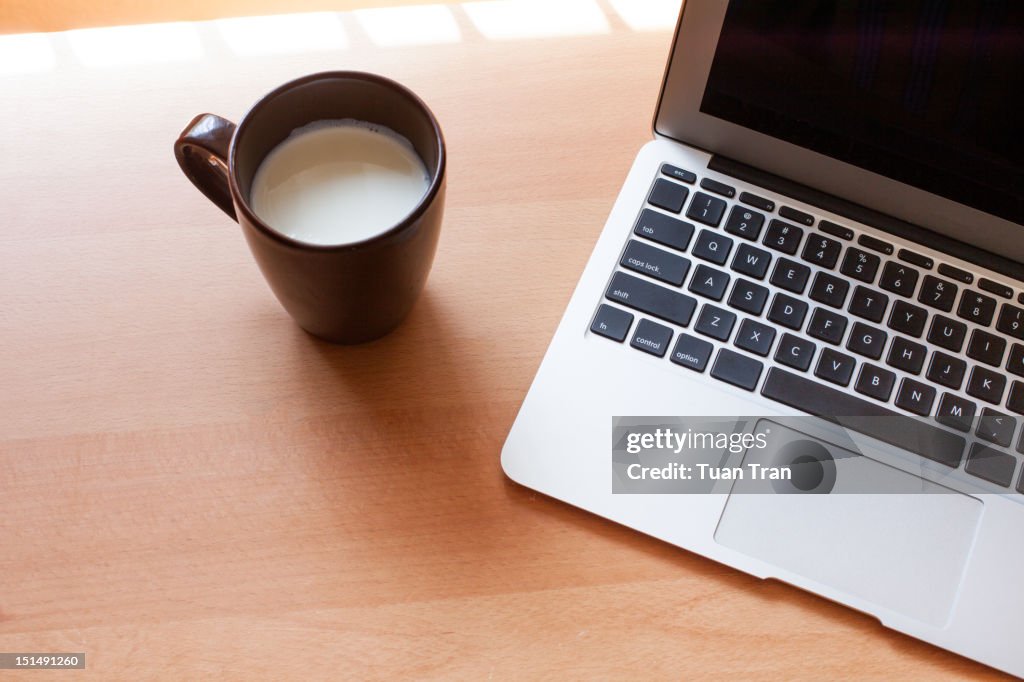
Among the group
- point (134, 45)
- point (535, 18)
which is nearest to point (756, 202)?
point (535, 18)

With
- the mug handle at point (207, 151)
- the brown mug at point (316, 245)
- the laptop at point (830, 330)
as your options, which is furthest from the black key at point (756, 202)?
the mug handle at point (207, 151)

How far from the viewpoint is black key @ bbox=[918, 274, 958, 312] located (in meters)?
0.55

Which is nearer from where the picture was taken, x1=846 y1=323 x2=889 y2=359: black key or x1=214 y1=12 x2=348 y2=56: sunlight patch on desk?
x1=846 y1=323 x2=889 y2=359: black key

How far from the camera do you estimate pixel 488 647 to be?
1.61 ft

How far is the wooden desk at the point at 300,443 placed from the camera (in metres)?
0.49

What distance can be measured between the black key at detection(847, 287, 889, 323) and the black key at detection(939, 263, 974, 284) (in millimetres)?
43

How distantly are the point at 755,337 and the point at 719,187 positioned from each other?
10 centimetres

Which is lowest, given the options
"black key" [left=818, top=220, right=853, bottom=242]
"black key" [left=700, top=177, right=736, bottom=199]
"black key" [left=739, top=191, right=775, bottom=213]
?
"black key" [left=818, top=220, right=853, bottom=242]

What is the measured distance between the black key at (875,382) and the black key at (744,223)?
0.10 m

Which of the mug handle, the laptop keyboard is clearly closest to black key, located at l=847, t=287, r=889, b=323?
the laptop keyboard

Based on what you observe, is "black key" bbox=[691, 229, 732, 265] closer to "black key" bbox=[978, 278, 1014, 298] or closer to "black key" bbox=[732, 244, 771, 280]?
"black key" bbox=[732, 244, 771, 280]

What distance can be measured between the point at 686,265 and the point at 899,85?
16 cm

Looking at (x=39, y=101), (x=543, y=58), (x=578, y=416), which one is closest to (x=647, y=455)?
(x=578, y=416)

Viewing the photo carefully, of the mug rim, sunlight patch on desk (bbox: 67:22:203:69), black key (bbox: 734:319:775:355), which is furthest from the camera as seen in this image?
sunlight patch on desk (bbox: 67:22:203:69)
